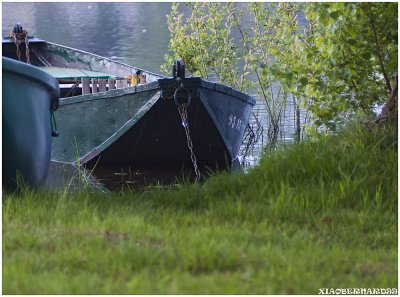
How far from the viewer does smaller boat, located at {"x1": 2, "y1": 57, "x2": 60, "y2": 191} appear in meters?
5.64

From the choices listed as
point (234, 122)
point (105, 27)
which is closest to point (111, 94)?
point (234, 122)

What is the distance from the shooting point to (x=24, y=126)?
5.75 meters

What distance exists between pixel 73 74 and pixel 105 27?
14.1 m

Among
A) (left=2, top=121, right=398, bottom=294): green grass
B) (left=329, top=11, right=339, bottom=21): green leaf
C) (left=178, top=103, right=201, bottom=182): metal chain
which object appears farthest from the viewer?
(left=178, top=103, right=201, bottom=182): metal chain

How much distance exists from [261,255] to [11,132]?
→ 2522 millimetres

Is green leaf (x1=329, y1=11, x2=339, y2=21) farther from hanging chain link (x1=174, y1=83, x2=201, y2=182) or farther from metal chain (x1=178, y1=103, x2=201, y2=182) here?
metal chain (x1=178, y1=103, x2=201, y2=182)

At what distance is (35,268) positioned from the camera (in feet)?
12.0

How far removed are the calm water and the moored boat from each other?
3466mm

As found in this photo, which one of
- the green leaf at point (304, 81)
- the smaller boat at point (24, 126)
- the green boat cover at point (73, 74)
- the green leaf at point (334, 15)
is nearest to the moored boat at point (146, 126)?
the green boat cover at point (73, 74)

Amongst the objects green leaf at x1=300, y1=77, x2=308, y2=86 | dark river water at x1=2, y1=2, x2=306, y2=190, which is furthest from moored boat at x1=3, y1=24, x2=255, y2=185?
dark river water at x1=2, y1=2, x2=306, y2=190

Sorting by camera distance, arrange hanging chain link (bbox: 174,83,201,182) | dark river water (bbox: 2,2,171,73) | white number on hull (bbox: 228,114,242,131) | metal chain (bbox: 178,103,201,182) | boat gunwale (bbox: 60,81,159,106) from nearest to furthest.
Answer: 1. hanging chain link (bbox: 174,83,201,182)
2. metal chain (bbox: 178,103,201,182)
3. boat gunwale (bbox: 60,81,159,106)
4. white number on hull (bbox: 228,114,242,131)
5. dark river water (bbox: 2,2,171,73)

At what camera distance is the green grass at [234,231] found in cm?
345

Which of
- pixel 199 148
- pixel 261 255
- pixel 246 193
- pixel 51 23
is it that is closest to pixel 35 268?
pixel 261 255

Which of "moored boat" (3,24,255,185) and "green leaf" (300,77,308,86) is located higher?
"green leaf" (300,77,308,86)
